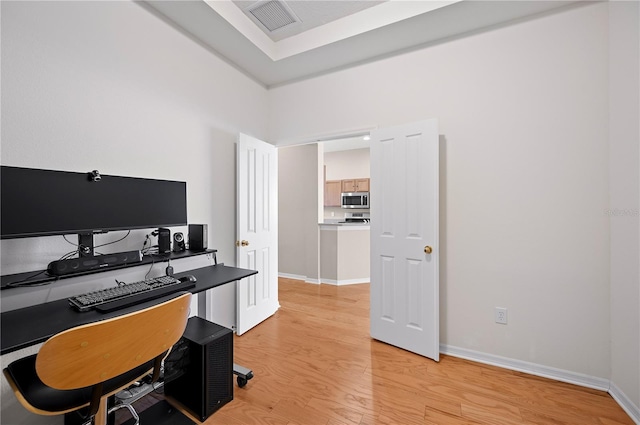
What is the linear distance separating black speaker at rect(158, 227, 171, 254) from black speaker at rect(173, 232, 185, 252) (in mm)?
72

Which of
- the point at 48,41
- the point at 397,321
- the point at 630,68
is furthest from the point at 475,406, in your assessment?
→ the point at 48,41

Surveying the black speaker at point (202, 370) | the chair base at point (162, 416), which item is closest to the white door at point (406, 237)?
the black speaker at point (202, 370)

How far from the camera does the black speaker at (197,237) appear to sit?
7.07 feet

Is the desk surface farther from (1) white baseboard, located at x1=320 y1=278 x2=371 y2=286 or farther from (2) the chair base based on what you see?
(1) white baseboard, located at x1=320 y1=278 x2=371 y2=286

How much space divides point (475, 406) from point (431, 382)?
1.02 ft

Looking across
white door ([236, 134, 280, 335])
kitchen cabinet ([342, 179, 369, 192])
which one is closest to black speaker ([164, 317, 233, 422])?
white door ([236, 134, 280, 335])

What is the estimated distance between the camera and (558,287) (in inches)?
80.0

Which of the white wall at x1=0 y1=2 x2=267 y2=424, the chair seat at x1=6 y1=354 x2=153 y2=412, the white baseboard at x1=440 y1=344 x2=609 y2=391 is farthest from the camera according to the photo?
the white baseboard at x1=440 y1=344 x2=609 y2=391

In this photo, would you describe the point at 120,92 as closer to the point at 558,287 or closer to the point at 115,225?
the point at 115,225

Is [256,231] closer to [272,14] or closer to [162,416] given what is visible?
[162,416]

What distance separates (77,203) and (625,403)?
142 inches

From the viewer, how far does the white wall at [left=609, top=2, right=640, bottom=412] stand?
1.63 metres

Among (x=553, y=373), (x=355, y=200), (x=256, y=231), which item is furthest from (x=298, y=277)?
(x=553, y=373)

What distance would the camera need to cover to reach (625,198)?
68.1 inches
